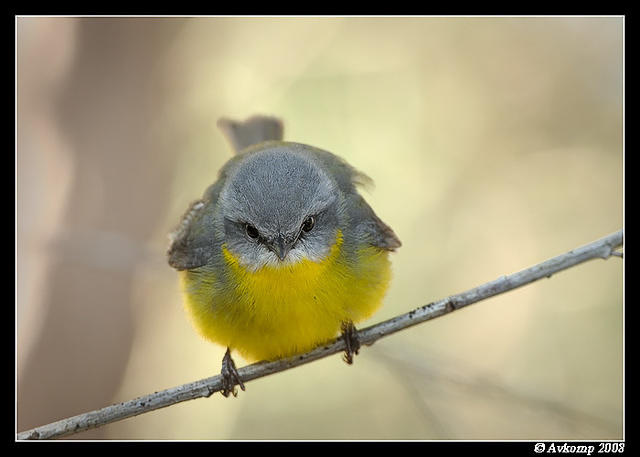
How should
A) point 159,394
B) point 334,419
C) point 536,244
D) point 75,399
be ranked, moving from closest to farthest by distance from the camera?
1. point 159,394
2. point 75,399
3. point 334,419
4. point 536,244

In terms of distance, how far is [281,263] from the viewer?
394cm

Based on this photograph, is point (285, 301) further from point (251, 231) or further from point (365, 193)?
point (365, 193)

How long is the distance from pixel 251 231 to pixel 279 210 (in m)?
0.25

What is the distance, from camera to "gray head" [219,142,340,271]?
388 cm

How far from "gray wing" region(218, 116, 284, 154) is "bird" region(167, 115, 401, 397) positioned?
1389 millimetres

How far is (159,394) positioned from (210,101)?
422cm

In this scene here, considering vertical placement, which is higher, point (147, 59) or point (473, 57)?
point (473, 57)

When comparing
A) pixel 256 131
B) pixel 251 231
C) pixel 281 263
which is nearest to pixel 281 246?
pixel 281 263

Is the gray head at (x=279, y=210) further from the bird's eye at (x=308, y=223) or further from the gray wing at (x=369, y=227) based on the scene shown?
the gray wing at (x=369, y=227)

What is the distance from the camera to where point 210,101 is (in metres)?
7.33

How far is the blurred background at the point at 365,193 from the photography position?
6.04 metres

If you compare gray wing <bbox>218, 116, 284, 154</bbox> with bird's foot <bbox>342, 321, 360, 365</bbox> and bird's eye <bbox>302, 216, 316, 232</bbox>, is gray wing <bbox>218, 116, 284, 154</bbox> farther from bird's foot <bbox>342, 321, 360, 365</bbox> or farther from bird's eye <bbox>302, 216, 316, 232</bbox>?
bird's foot <bbox>342, 321, 360, 365</bbox>
